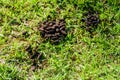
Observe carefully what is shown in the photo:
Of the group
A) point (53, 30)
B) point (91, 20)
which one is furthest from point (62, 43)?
point (91, 20)

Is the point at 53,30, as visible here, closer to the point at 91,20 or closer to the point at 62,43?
the point at 62,43

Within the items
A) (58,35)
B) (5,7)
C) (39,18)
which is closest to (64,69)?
(58,35)

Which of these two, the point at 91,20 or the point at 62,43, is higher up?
the point at 91,20

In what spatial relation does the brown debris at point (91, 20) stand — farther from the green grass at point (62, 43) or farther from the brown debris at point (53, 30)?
the brown debris at point (53, 30)

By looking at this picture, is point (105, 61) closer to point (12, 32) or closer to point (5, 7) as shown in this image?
point (12, 32)

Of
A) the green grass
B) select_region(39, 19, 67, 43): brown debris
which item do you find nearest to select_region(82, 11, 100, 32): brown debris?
the green grass

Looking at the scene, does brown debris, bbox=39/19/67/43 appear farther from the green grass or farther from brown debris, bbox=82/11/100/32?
brown debris, bbox=82/11/100/32
